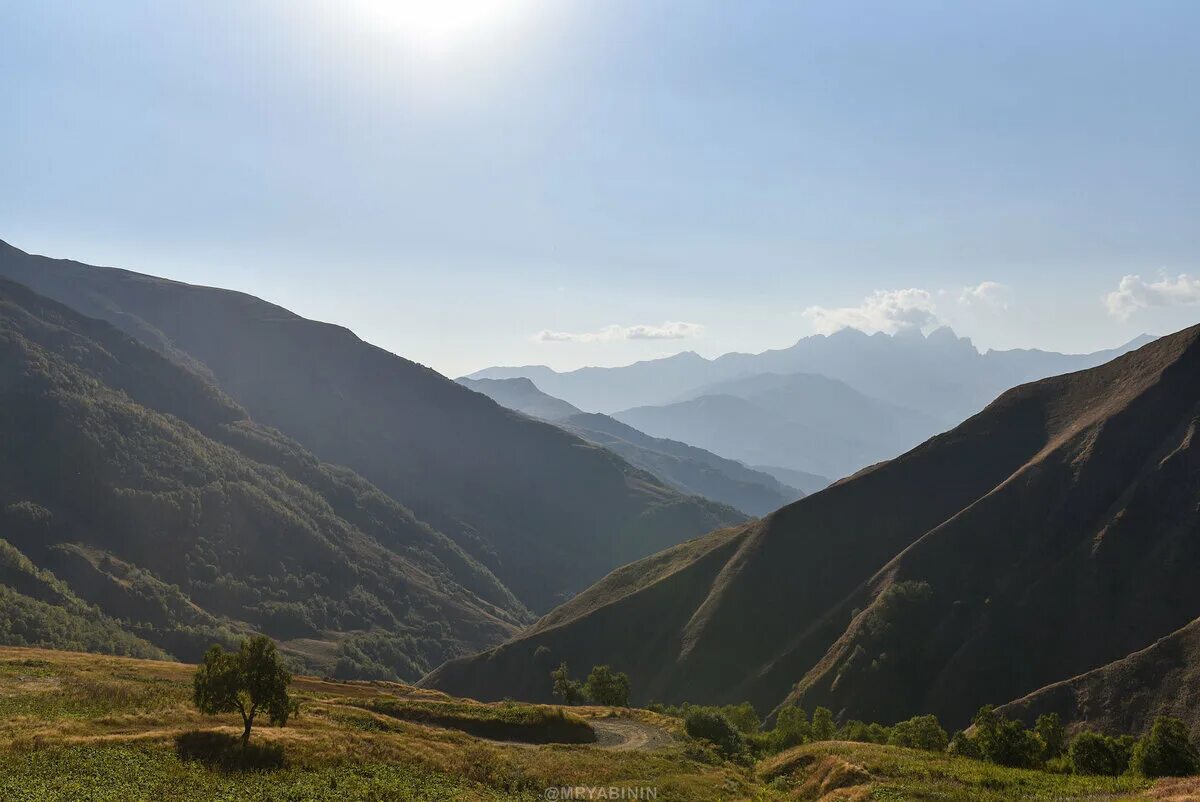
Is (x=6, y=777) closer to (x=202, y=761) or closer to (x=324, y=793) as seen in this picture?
(x=202, y=761)

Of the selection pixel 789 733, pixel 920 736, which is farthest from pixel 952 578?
pixel 789 733

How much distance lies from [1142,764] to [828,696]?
71353 mm

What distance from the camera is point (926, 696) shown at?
109250 mm

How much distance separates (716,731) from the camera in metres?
67.7

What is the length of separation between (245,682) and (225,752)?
3.94 metres

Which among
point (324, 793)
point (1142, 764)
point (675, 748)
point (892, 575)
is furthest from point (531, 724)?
point (892, 575)

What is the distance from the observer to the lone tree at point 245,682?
141ft

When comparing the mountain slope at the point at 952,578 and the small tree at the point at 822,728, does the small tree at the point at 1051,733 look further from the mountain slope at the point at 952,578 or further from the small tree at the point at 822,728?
the mountain slope at the point at 952,578

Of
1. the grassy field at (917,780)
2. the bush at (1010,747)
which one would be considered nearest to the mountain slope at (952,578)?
the bush at (1010,747)

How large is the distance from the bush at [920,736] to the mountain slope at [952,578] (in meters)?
35.8

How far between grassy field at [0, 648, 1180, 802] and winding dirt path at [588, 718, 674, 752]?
1.26 meters

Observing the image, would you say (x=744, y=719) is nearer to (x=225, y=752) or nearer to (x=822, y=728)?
(x=822, y=728)

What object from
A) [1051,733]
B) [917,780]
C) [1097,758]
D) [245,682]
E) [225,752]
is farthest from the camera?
[1051,733]

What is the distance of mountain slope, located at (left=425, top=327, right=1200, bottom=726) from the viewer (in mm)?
108750
